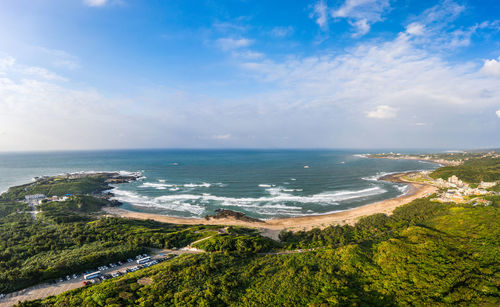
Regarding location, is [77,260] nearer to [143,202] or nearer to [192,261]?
[192,261]

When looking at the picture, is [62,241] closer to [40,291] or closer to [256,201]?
[40,291]

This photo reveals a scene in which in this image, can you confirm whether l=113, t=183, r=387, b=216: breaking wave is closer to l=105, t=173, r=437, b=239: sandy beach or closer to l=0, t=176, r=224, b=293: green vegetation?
l=105, t=173, r=437, b=239: sandy beach

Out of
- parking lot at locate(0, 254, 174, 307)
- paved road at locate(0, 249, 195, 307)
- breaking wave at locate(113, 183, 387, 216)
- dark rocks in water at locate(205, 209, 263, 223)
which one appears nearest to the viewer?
paved road at locate(0, 249, 195, 307)

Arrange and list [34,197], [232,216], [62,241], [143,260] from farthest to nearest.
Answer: [34,197], [232,216], [62,241], [143,260]

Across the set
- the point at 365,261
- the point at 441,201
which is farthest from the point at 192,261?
the point at 441,201

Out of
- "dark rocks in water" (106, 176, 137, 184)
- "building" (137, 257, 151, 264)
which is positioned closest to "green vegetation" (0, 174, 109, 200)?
"dark rocks in water" (106, 176, 137, 184)

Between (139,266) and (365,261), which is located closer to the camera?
(365,261)

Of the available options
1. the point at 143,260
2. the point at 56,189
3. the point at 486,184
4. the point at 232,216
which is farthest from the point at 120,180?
the point at 486,184

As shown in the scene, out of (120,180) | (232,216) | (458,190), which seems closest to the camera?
(232,216)
